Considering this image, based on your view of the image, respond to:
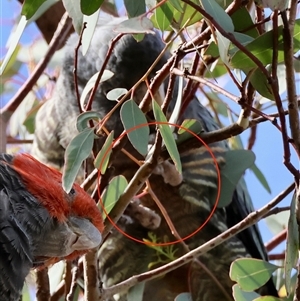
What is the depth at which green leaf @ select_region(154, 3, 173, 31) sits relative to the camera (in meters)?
0.85

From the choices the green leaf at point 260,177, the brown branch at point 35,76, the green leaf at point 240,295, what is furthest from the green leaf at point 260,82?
the brown branch at point 35,76

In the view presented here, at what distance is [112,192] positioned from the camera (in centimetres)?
102

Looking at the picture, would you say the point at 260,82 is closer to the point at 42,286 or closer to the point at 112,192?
the point at 112,192

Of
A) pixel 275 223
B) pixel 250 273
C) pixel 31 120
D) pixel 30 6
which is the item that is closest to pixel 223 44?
pixel 30 6

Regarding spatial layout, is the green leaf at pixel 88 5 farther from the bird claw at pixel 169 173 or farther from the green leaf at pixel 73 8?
the bird claw at pixel 169 173

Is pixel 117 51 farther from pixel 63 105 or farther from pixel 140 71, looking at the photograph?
pixel 63 105

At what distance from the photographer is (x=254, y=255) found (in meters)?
1.52

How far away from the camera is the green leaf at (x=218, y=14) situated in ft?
2.28

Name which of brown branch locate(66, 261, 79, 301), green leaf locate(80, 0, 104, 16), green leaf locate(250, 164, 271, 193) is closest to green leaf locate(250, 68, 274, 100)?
green leaf locate(80, 0, 104, 16)

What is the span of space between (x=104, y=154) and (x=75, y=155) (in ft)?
0.24

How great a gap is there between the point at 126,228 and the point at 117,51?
49 centimetres

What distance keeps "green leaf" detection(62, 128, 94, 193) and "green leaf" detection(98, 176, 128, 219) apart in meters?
0.22

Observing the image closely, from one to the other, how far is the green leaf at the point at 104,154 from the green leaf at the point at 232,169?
0.38 metres

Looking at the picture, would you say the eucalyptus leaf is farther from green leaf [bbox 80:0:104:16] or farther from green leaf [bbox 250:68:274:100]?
green leaf [bbox 80:0:104:16]
